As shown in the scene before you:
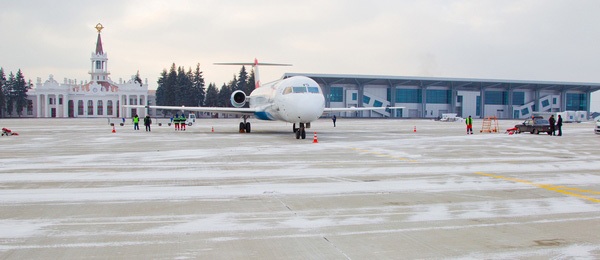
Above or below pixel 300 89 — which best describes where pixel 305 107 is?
below

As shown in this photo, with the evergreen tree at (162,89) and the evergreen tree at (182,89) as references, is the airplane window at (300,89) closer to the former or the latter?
the evergreen tree at (182,89)

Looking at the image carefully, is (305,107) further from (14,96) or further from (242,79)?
(14,96)

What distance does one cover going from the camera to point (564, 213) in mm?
7406

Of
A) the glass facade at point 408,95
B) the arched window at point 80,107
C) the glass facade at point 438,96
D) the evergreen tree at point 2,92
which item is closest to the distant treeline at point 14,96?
the evergreen tree at point 2,92

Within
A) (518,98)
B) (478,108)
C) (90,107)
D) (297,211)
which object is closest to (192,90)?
(90,107)

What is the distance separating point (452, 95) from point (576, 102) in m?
32.3

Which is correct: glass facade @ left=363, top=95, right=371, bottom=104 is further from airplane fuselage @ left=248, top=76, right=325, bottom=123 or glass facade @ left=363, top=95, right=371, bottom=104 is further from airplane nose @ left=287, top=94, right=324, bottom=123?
airplane nose @ left=287, top=94, right=324, bottom=123

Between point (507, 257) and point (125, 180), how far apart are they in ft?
26.8

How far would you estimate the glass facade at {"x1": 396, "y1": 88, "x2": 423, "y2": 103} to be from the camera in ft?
344

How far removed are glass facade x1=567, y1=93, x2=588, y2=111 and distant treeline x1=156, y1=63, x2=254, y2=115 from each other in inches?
2937

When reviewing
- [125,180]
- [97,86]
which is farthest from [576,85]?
[125,180]

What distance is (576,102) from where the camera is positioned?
113 meters

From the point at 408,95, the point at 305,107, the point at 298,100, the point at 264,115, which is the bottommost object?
the point at 264,115

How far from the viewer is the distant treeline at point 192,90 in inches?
4606
